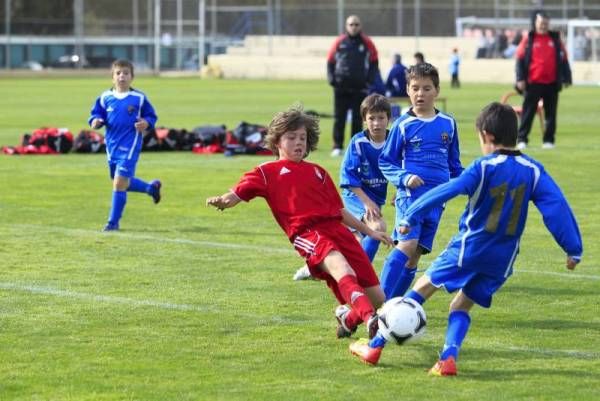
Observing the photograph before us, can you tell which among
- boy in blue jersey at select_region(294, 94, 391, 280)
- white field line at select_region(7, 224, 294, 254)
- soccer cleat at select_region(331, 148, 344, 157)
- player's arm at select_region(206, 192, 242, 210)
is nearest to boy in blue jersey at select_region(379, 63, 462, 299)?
boy in blue jersey at select_region(294, 94, 391, 280)

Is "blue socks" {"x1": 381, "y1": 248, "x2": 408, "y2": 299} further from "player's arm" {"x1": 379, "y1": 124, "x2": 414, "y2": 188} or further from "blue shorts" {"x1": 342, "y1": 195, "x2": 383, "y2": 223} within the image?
"blue shorts" {"x1": 342, "y1": 195, "x2": 383, "y2": 223}

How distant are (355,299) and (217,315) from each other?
6.00ft

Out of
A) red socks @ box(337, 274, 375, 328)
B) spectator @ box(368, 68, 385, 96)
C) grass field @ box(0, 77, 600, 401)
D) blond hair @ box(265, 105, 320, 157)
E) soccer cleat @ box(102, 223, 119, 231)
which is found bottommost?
grass field @ box(0, 77, 600, 401)

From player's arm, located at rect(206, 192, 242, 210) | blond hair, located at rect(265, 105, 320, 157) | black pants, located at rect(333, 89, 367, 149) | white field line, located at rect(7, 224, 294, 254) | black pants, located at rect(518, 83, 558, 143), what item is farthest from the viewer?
black pants, located at rect(518, 83, 558, 143)

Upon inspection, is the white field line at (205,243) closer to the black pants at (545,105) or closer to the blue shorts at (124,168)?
the blue shorts at (124,168)

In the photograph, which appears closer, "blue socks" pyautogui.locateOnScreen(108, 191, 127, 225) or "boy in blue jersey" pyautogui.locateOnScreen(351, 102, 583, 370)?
"boy in blue jersey" pyautogui.locateOnScreen(351, 102, 583, 370)

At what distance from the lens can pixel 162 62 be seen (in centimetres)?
7612

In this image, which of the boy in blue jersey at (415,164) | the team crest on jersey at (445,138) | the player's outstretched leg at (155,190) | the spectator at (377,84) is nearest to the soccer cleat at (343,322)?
the boy in blue jersey at (415,164)

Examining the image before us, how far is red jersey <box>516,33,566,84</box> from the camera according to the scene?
23.8 metres

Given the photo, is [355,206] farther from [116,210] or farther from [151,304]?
[116,210]

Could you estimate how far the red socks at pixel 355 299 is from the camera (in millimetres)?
7699

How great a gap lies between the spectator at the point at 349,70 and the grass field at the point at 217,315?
196 inches

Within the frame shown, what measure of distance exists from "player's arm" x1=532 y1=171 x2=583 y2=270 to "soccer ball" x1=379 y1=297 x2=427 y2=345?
→ 86 centimetres

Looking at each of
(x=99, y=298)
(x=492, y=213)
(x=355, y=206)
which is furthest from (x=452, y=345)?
(x=99, y=298)
